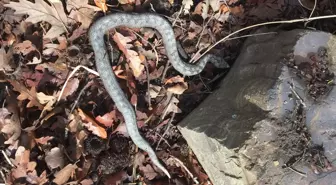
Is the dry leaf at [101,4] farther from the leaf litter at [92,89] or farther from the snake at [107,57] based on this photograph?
the snake at [107,57]

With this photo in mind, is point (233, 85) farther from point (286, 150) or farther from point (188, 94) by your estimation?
point (286, 150)

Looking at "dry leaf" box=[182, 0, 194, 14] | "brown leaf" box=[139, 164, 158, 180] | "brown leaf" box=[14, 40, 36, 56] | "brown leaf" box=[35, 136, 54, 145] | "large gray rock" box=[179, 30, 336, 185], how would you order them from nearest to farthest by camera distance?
"large gray rock" box=[179, 30, 336, 185], "brown leaf" box=[35, 136, 54, 145], "brown leaf" box=[14, 40, 36, 56], "brown leaf" box=[139, 164, 158, 180], "dry leaf" box=[182, 0, 194, 14]

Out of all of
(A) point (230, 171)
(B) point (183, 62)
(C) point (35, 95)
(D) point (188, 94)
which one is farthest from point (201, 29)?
(C) point (35, 95)

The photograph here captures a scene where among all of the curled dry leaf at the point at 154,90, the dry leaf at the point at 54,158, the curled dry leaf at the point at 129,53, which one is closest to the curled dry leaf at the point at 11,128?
the dry leaf at the point at 54,158

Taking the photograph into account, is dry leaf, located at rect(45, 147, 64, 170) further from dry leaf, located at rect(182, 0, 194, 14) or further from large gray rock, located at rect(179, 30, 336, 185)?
dry leaf, located at rect(182, 0, 194, 14)

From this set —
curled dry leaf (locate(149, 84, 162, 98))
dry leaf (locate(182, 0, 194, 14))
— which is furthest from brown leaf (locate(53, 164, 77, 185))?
dry leaf (locate(182, 0, 194, 14))

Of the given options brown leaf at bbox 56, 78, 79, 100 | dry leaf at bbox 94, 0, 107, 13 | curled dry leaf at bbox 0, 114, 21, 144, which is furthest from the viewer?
dry leaf at bbox 94, 0, 107, 13
